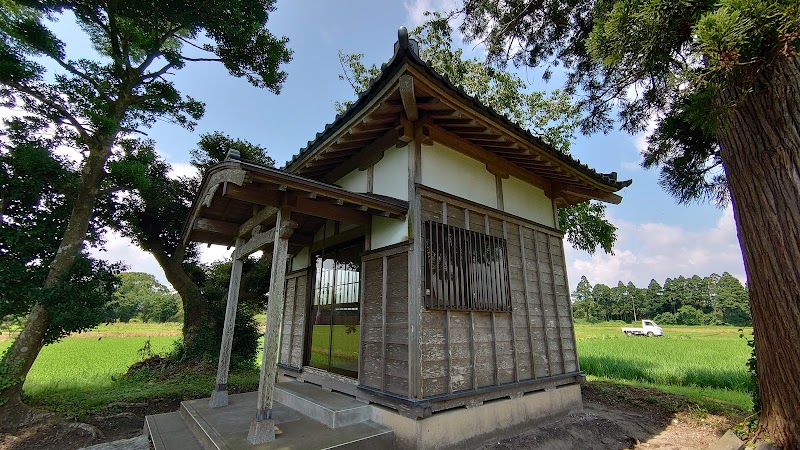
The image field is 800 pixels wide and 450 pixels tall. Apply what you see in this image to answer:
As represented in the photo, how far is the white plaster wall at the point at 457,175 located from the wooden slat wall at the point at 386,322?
1.09 metres

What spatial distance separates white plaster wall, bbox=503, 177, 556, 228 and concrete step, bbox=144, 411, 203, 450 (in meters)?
5.04

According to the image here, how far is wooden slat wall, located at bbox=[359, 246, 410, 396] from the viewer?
3764mm

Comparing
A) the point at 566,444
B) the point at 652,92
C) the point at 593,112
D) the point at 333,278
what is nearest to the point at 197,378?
the point at 333,278

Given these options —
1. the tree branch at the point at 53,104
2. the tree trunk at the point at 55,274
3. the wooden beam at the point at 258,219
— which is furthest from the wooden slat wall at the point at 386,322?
the tree branch at the point at 53,104

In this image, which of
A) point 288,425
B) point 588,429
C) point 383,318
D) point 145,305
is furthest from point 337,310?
point 145,305

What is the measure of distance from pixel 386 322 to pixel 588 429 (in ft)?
11.3

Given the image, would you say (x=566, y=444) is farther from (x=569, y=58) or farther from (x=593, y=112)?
(x=569, y=58)

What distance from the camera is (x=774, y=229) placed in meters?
3.03

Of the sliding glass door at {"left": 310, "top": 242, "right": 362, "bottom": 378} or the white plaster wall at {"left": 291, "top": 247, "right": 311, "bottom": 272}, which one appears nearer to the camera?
the sliding glass door at {"left": 310, "top": 242, "right": 362, "bottom": 378}

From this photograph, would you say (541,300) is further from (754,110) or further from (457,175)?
(754,110)

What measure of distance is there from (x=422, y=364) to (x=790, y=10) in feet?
12.7

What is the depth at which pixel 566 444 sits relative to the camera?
431 cm

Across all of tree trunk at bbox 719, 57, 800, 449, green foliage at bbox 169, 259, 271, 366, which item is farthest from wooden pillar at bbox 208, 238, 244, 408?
green foliage at bbox 169, 259, 271, 366

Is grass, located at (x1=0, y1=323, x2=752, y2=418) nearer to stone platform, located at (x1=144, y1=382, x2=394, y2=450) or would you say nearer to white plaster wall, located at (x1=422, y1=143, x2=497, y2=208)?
stone platform, located at (x1=144, y1=382, x2=394, y2=450)
